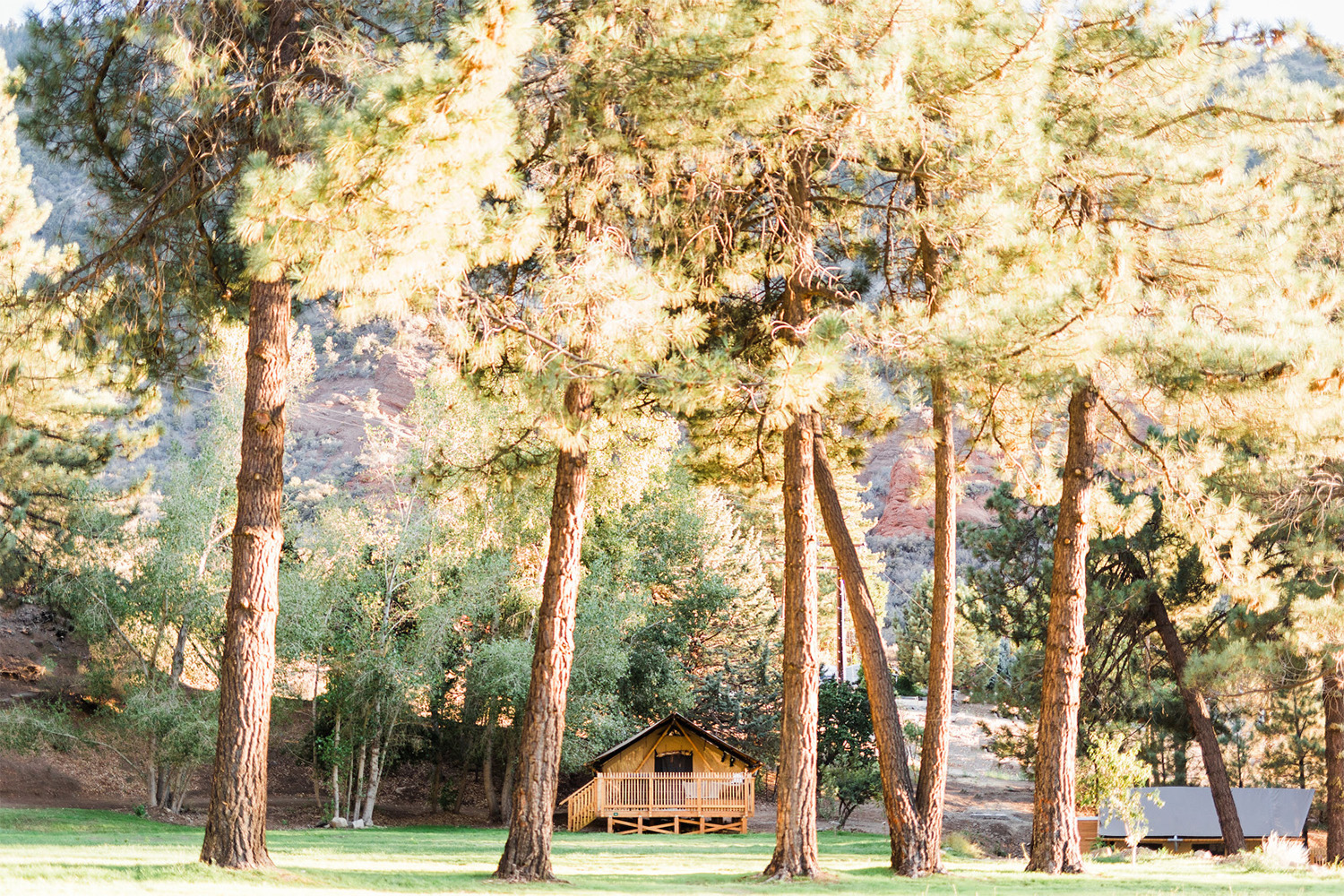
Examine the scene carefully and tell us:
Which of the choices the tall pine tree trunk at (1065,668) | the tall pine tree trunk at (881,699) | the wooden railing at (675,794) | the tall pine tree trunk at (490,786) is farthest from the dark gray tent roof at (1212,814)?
the tall pine tree trunk at (881,699)

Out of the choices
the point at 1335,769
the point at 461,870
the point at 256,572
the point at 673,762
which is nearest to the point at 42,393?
the point at 256,572

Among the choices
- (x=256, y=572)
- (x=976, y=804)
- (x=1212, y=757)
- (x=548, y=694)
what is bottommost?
(x=976, y=804)

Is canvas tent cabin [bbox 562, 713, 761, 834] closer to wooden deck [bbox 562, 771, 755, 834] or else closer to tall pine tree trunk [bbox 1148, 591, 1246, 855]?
wooden deck [bbox 562, 771, 755, 834]

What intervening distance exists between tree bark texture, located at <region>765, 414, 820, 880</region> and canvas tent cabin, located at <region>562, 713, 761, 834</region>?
12.9 m

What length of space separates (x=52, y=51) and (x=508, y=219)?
4455 mm

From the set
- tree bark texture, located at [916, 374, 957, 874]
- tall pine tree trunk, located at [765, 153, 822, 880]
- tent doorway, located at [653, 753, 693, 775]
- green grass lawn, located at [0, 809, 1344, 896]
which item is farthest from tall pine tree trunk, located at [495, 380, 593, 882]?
tent doorway, located at [653, 753, 693, 775]

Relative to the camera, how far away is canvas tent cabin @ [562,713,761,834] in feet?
70.3

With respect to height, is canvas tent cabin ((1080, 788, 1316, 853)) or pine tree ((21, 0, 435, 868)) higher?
pine tree ((21, 0, 435, 868))

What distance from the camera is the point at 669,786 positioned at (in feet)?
70.9

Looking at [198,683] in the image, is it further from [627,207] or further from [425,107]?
[425,107]

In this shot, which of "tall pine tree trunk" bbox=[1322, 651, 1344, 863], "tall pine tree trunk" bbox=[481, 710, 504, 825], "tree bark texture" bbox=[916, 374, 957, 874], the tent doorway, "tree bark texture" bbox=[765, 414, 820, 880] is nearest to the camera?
"tree bark texture" bbox=[765, 414, 820, 880]

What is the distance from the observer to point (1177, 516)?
34.9ft

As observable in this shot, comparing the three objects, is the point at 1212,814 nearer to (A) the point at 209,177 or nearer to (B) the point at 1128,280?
(B) the point at 1128,280

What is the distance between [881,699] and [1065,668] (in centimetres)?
190
